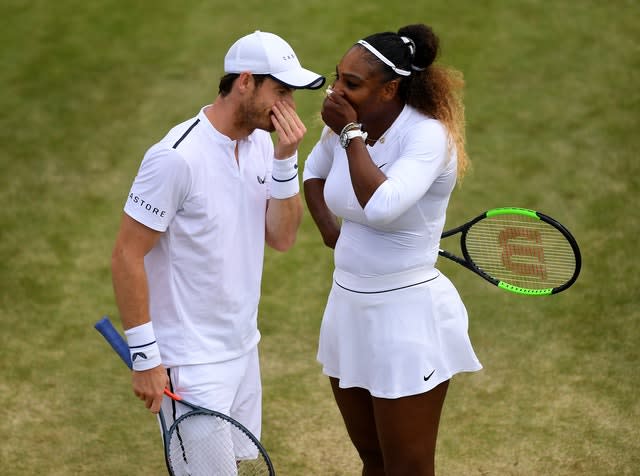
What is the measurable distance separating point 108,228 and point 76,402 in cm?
193

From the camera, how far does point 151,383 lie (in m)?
3.49

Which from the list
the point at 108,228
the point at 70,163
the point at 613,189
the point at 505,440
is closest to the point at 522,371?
the point at 505,440

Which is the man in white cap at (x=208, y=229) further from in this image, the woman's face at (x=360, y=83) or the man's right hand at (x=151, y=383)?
the woman's face at (x=360, y=83)

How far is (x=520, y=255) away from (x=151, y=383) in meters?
1.82

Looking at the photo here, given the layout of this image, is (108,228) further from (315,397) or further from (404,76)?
(404,76)

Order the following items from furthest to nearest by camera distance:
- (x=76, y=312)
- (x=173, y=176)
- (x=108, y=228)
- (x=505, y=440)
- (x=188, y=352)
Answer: (x=108, y=228) < (x=76, y=312) < (x=505, y=440) < (x=188, y=352) < (x=173, y=176)

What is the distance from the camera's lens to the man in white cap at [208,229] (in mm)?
3393

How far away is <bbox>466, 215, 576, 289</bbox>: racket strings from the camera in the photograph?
4.37 metres

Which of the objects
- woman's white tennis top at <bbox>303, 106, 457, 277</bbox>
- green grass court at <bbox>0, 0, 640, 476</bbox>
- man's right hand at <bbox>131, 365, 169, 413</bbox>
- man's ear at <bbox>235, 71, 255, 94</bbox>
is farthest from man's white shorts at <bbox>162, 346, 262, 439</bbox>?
green grass court at <bbox>0, 0, 640, 476</bbox>

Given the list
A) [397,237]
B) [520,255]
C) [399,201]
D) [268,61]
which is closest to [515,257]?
[520,255]

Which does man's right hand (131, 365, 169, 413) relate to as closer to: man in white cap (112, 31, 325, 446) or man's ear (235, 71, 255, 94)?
man in white cap (112, 31, 325, 446)

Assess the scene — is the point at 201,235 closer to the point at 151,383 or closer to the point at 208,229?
the point at 208,229

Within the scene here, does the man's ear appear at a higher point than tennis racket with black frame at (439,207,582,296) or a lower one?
higher

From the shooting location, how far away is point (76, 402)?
5605mm
